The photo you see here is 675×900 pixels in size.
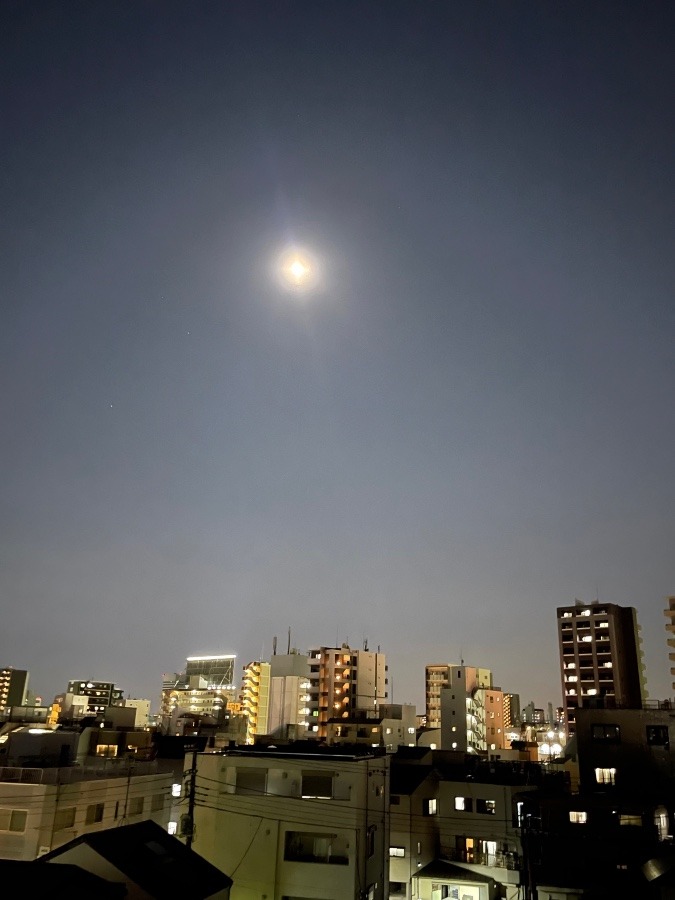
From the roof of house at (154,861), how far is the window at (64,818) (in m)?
6.43

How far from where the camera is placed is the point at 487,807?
38.3 m

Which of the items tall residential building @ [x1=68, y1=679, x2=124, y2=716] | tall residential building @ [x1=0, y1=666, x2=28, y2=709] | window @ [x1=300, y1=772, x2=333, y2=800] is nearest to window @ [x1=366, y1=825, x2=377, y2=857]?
window @ [x1=300, y1=772, x2=333, y2=800]

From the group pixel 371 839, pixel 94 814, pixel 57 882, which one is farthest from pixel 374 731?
pixel 57 882

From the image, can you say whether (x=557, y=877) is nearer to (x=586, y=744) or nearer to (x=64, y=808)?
(x=586, y=744)

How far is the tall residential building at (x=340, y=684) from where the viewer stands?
304ft

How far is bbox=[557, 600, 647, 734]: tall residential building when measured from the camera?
9962 centimetres

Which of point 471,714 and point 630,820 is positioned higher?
point 471,714

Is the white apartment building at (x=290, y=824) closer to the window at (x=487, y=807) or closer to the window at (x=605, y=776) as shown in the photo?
the window at (x=487, y=807)

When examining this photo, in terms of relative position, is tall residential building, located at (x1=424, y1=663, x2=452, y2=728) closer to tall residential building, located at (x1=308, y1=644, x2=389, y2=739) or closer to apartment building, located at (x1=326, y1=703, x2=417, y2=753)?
tall residential building, located at (x1=308, y1=644, x2=389, y2=739)

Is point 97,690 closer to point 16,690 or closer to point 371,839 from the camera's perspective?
point 16,690

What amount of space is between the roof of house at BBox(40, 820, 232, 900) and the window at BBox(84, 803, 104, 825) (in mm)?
7403

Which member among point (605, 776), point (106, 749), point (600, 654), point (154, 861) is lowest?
point (154, 861)

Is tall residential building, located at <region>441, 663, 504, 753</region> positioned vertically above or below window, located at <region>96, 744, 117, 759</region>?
above

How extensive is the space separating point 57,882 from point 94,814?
15.0 meters
